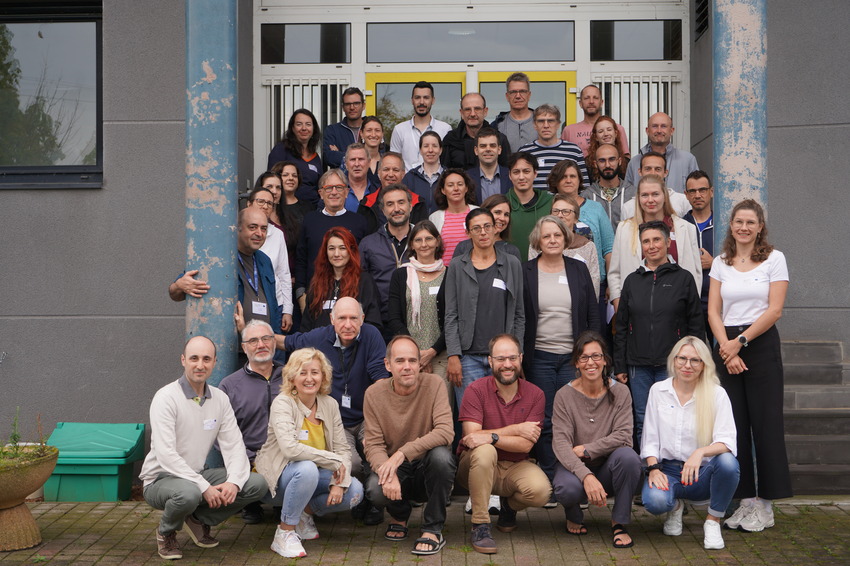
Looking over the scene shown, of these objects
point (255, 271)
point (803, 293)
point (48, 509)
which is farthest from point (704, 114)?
point (48, 509)

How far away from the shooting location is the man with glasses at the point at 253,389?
6.04 m

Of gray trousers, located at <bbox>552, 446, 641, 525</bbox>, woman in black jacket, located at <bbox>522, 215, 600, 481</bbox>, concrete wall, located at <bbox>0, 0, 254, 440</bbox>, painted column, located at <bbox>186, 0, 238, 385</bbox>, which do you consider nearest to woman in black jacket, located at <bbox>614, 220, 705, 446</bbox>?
woman in black jacket, located at <bbox>522, 215, 600, 481</bbox>

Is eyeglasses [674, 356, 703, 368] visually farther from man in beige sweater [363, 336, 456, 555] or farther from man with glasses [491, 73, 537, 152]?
man with glasses [491, 73, 537, 152]

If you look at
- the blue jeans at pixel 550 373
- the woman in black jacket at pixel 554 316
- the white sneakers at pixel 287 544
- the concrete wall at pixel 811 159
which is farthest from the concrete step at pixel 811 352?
the white sneakers at pixel 287 544

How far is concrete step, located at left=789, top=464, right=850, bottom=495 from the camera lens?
686 centimetres

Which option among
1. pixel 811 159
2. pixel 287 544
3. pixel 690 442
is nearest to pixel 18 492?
pixel 287 544

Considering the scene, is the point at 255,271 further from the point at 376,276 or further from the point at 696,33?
the point at 696,33

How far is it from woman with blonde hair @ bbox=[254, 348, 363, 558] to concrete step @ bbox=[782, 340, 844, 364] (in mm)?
4325

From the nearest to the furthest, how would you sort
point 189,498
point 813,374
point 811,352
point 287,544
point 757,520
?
point 189,498 → point 287,544 → point 757,520 → point 813,374 → point 811,352

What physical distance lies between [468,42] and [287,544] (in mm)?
6477

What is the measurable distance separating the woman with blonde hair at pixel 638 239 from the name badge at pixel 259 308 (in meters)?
2.46

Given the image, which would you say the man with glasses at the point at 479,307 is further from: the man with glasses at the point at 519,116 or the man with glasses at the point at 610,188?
the man with glasses at the point at 519,116

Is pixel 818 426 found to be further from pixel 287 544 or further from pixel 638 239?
pixel 287 544

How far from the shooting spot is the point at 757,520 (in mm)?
5973
